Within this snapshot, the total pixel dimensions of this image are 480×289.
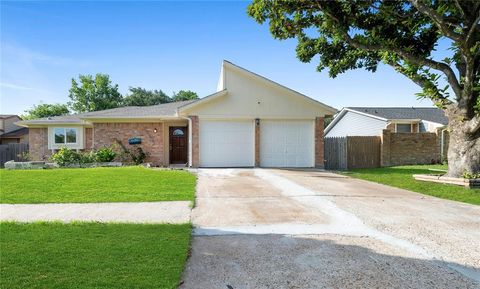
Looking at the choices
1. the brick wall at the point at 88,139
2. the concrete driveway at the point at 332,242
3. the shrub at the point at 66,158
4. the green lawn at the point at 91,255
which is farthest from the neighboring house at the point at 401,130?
the brick wall at the point at 88,139

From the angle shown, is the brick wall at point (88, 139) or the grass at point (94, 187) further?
the brick wall at point (88, 139)

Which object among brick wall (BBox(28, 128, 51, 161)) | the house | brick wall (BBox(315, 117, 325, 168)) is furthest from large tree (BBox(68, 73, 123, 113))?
brick wall (BBox(315, 117, 325, 168))

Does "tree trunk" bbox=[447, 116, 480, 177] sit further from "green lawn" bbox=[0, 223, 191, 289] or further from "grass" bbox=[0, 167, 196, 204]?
"green lawn" bbox=[0, 223, 191, 289]

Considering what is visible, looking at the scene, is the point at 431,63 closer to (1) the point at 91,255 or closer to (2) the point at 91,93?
(1) the point at 91,255

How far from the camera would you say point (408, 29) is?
1259 cm

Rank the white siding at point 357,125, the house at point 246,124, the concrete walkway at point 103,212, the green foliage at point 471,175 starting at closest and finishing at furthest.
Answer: the concrete walkway at point 103,212, the green foliage at point 471,175, the house at point 246,124, the white siding at point 357,125

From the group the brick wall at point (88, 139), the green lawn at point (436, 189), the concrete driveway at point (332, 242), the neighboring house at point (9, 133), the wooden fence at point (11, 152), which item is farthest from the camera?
the neighboring house at point (9, 133)

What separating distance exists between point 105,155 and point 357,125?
70.9 ft

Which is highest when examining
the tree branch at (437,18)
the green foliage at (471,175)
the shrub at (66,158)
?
the tree branch at (437,18)

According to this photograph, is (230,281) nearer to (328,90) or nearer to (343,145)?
(343,145)

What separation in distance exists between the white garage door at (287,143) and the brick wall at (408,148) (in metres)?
5.52

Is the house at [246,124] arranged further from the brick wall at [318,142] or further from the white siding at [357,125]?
the white siding at [357,125]

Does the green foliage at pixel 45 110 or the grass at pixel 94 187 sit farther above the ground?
the green foliage at pixel 45 110

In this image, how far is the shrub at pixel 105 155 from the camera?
51.4 feet
